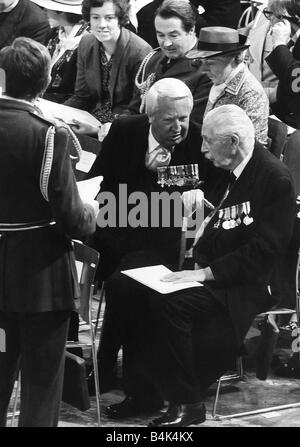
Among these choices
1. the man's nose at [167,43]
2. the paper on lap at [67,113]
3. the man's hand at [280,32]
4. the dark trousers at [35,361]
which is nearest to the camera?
the dark trousers at [35,361]

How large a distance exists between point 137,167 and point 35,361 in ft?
5.01

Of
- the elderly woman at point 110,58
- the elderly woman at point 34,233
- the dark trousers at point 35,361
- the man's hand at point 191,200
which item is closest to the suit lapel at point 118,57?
the elderly woman at point 110,58

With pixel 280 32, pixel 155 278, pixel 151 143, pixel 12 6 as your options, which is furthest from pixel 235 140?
pixel 12 6

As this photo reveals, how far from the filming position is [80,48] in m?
6.24

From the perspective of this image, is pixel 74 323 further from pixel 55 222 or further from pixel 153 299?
pixel 55 222

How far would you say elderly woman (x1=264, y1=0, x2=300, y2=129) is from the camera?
5875 mm

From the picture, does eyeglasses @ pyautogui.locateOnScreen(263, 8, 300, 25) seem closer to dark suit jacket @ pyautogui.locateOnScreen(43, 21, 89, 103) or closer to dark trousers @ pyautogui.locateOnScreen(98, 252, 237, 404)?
dark suit jacket @ pyautogui.locateOnScreen(43, 21, 89, 103)

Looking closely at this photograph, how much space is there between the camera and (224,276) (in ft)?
15.7

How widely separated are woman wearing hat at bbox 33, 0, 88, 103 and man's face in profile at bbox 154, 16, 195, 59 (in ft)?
2.56

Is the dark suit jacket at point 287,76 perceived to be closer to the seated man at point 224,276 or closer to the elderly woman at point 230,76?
the elderly woman at point 230,76

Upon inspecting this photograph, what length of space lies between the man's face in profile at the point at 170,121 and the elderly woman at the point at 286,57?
0.99 m

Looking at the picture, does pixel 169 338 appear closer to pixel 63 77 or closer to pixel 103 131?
pixel 103 131

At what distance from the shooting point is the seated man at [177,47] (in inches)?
226

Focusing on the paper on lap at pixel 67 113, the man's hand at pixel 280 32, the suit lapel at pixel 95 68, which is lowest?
the paper on lap at pixel 67 113
